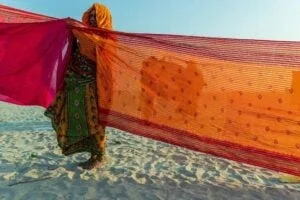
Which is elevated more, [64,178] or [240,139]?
[240,139]

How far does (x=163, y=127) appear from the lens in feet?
16.0

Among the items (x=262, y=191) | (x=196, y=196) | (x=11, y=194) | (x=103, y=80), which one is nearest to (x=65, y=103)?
(x=103, y=80)

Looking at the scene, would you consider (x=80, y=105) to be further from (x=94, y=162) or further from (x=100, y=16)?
(x=100, y=16)

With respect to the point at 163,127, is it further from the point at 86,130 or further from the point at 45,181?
the point at 45,181

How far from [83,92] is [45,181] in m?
1.02

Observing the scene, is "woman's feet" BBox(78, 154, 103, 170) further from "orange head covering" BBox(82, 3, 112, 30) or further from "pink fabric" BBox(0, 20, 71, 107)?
"orange head covering" BBox(82, 3, 112, 30)

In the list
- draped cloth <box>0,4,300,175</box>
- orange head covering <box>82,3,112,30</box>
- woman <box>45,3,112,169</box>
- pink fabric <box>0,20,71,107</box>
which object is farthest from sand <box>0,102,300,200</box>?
orange head covering <box>82,3,112,30</box>

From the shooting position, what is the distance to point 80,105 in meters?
5.43

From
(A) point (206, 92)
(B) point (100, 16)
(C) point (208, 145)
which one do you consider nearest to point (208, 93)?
(A) point (206, 92)

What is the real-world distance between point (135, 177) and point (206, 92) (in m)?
1.41

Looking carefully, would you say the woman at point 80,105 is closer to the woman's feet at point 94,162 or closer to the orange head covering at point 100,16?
the orange head covering at point 100,16

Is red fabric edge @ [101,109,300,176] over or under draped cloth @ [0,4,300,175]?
under

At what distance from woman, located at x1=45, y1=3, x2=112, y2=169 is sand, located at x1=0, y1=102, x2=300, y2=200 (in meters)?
0.37

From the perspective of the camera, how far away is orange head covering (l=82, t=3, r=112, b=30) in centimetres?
547
